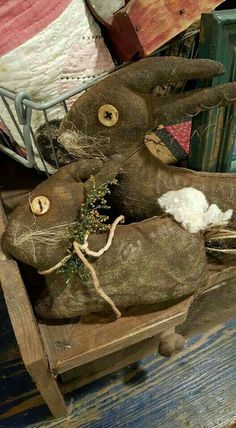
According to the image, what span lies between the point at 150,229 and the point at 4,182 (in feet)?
1.04

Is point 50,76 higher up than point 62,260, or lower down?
higher up

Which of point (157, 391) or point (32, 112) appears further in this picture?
point (157, 391)

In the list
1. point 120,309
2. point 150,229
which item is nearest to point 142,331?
point 120,309

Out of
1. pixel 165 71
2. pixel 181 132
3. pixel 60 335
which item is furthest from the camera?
pixel 181 132

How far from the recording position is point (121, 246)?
0.52 m

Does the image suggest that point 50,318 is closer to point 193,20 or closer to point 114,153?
point 114,153

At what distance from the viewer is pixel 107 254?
1.70ft

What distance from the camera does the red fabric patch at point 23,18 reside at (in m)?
0.49

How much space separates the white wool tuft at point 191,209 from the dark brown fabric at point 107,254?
0.01 metres

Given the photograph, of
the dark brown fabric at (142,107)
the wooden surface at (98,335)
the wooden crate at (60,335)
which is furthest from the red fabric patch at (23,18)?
the wooden surface at (98,335)

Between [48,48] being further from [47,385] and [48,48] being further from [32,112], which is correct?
[47,385]

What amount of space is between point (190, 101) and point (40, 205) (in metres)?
0.22

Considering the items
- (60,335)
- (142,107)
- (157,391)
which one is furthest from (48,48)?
(157,391)

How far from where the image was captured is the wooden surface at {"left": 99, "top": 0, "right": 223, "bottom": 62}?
490 mm
